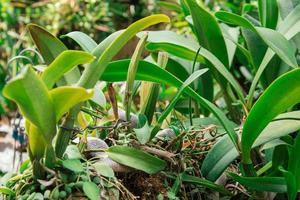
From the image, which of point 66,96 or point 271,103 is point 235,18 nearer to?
point 271,103

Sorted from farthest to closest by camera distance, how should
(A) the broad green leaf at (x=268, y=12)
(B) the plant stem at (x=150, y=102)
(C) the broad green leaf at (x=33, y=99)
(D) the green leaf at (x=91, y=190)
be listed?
(A) the broad green leaf at (x=268, y=12), (B) the plant stem at (x=150, y=102), (D) the green leaf at (x=91, y=190), (C) the broad green leaf at (x=33, y=99)

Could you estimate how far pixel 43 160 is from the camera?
2.49ft

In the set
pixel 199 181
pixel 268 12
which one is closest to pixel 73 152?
pixel 199 181

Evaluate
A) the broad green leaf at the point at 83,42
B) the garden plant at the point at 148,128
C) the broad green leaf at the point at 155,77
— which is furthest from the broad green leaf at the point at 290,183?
the broad green leaf at the point at 83,42

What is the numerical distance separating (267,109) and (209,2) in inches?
70.0

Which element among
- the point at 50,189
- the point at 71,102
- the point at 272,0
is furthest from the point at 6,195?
the point at 272,0

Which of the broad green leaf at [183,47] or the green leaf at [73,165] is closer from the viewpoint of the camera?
the green leaf at [73,165]

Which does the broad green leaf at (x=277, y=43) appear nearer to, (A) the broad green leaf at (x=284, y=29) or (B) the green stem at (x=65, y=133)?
(A) the broad green leaf at (x=284, y=29)

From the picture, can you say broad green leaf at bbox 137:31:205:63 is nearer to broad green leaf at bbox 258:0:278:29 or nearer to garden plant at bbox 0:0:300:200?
garden plant at bbox 0:0:300:200

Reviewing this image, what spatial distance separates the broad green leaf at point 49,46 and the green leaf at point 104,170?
186 millimetres

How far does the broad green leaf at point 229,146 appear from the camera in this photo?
2.93ft

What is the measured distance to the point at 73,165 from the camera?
0.74m

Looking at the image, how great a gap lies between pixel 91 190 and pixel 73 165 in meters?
0.05

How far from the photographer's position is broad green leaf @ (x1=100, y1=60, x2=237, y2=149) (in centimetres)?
89
